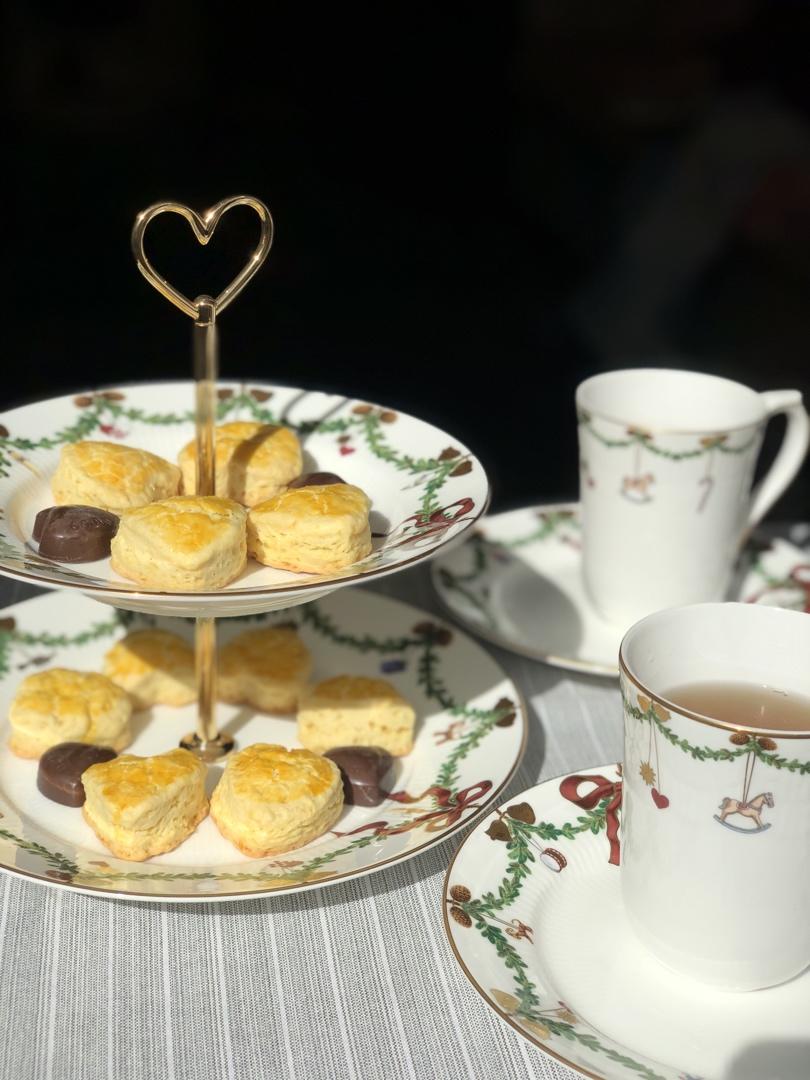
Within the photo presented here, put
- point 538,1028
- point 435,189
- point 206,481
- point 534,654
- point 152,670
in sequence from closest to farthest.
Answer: point 538,1028, point 206,481, point 152,670, point 534,654, point 435,189

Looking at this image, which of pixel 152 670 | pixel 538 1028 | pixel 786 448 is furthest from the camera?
pixel 786 448

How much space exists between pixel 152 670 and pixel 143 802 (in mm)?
210

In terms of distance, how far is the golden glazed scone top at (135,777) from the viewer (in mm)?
761

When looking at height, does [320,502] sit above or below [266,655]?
above

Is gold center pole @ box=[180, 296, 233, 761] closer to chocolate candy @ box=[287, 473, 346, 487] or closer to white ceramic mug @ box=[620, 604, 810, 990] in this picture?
chocolate candy @ box=[287, 473, 346, 487]

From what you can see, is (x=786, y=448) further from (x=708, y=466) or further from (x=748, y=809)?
(x=748, y=809)

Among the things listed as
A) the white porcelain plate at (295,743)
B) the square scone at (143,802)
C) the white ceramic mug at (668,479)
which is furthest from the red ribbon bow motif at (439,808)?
the white ceramic mug at (668,479)

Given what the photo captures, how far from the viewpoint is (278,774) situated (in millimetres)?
790

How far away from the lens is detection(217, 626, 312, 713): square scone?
0.96 metres

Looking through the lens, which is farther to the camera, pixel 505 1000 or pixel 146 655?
pixel 146 655

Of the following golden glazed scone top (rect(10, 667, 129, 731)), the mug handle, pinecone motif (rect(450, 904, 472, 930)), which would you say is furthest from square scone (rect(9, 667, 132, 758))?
the mug handle

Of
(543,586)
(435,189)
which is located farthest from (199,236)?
(435,189)

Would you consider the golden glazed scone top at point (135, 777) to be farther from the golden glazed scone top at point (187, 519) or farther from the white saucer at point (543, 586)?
the white saucer at point (543, 586)

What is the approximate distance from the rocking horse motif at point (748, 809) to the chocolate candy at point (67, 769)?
435 mm
